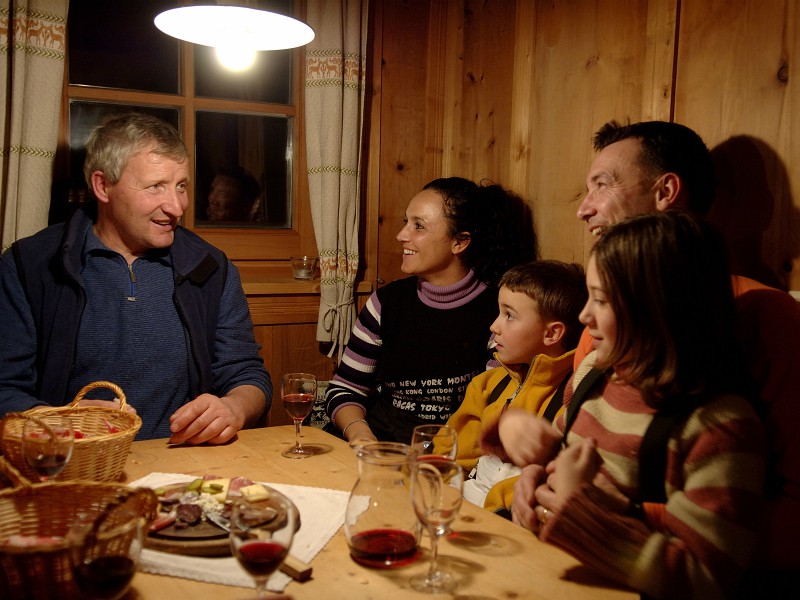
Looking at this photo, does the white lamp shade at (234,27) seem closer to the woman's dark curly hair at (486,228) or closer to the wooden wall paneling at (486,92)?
the woman's dark curly hair at (486,228)

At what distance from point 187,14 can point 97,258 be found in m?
0.81

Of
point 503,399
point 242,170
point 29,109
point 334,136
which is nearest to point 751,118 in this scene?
point 503,399

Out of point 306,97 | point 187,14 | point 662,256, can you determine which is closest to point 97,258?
point 187,14

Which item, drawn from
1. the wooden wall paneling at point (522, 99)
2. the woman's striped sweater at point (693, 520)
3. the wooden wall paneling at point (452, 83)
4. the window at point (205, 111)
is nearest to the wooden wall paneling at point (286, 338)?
the window at point (205, 111)

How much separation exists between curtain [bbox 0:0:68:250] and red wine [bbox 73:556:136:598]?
212cm

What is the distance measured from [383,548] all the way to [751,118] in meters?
1.56

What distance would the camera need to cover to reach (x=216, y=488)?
1380mm

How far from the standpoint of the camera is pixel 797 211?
1.90 m

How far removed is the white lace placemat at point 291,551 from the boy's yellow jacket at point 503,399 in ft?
1.76

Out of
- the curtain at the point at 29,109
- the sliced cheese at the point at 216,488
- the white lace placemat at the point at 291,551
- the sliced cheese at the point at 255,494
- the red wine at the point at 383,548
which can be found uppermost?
the curtain at the point at 29,109

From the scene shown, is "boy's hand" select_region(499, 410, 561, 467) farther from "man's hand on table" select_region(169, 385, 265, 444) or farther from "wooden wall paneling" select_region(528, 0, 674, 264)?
"wooden wall paneling" select_region(528, 0, 674, 264)

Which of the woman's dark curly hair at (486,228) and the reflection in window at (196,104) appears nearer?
the woman's dark curly hair at (486,228)

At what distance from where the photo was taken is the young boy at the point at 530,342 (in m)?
2.09

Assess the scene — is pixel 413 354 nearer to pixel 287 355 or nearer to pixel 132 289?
pixel 287 355
